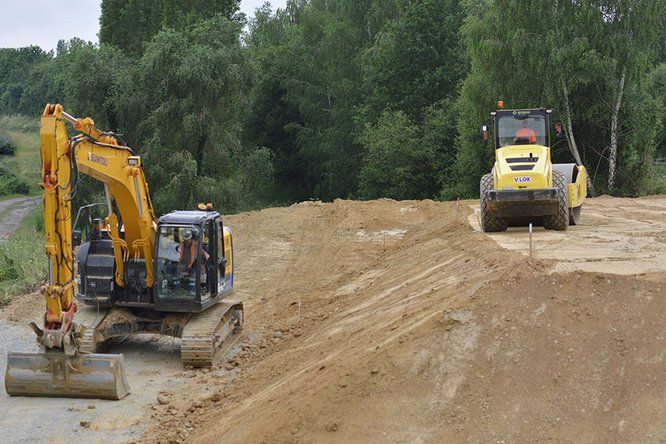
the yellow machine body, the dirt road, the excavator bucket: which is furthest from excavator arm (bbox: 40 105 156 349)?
the yellow machine body

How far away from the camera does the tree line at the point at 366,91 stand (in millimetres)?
36719

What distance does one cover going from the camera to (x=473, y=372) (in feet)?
32.2

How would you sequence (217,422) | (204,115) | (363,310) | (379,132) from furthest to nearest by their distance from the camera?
(379,132) < (204,115) < (363,310) < (217,422)

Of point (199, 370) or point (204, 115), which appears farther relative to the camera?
point (204, 115)

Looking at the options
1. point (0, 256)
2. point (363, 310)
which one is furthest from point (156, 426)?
point (0, 256)

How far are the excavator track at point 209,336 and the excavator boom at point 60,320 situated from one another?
1.62 meters

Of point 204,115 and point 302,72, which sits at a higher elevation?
point 302,72

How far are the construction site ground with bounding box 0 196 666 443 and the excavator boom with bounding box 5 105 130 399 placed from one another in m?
0.24

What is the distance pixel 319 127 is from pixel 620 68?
23626 millimetres

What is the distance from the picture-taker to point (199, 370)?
46.3ft

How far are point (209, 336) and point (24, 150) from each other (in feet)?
215

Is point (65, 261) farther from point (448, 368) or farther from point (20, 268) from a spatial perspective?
point (20, 268)

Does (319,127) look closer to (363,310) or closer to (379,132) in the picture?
(379,132)

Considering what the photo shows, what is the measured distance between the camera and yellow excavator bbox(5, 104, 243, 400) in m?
12.1
